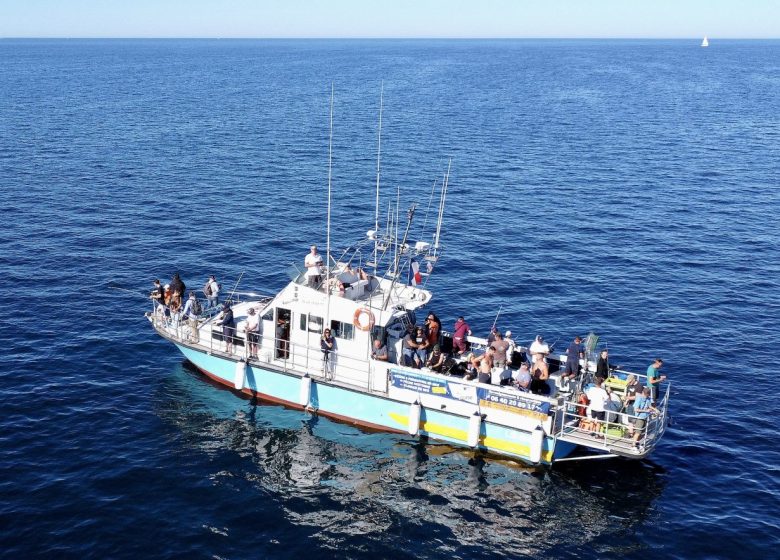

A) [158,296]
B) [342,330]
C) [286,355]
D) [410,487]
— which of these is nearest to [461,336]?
[342,330]

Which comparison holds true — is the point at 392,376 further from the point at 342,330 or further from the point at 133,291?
the point at 133,291

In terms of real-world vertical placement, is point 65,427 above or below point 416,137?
below

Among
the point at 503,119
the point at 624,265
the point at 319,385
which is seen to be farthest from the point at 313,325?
the point at 503,119

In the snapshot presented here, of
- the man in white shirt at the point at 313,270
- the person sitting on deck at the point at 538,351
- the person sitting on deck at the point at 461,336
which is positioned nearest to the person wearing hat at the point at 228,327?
the man in white shirt at the point at 313,270

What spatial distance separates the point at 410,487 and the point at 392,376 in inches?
169

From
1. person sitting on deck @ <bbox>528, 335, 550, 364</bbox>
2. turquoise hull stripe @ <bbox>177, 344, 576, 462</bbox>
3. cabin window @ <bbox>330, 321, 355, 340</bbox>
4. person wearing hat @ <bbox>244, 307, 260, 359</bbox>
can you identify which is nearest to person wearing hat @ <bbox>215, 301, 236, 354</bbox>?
turquoise hull stripe @ <bbox>177, 344, 576, 462</bbox>

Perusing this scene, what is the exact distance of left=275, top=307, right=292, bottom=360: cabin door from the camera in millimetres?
31641

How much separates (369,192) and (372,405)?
38760mm

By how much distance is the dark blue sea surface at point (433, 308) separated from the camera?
2534cm

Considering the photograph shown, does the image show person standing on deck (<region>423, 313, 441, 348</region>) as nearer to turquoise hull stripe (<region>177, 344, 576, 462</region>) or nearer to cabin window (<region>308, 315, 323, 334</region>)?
turquoise hull stripe (<region>177, 344, 576, 462</region>)

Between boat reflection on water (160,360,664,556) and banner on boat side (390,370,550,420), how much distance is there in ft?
6.96

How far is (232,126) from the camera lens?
99875mm

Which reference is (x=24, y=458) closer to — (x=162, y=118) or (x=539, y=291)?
(x=539, y=291)

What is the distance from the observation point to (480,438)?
94.9 ft
